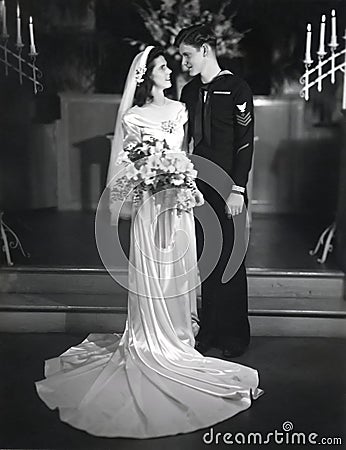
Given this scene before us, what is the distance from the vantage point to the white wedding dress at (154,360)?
1299 millimetres

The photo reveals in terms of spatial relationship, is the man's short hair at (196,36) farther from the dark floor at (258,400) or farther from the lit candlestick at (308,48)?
the dark floor at (258,400)

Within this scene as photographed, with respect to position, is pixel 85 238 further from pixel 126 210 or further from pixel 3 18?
pixel 3 18

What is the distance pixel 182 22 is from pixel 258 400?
32.2 inches

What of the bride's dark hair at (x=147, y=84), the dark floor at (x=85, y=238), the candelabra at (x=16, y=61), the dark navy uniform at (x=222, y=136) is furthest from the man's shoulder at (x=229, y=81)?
the candelabra at (x=16, y=61)

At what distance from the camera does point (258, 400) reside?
52.9 inches

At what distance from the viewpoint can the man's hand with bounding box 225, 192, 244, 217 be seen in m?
1.38

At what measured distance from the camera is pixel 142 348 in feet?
4.75

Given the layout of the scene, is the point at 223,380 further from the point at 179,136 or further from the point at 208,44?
the point at 208,44

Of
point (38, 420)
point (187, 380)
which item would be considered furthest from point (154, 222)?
point (38, 420)

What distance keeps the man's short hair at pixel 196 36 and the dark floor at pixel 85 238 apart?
40cm
